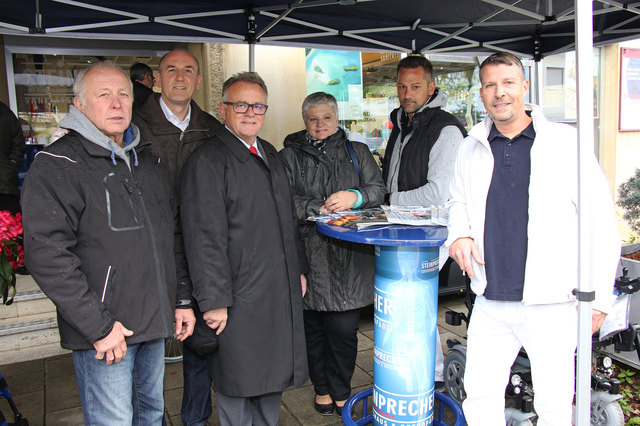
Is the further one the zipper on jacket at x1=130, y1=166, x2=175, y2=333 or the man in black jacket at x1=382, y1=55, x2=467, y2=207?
the man in black jacket at x1=382, y1=55, x2=467, y2=207

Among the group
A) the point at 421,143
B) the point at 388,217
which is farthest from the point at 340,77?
the point at 388,217

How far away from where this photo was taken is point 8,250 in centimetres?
212

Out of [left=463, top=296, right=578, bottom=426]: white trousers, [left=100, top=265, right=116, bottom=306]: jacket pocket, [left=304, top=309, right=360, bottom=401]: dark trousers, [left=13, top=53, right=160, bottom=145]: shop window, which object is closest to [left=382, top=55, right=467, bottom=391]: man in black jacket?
[left=304, top=309, right=360, bottom=401]: dark trousers

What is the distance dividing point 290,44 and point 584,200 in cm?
322

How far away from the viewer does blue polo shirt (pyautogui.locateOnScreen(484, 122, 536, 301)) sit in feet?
7.04

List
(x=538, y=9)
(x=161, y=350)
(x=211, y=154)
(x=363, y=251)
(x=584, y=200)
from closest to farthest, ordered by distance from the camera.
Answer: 1. (x=584, y=200)
2. (x=161, y=350)
3. (x=211, y=154)
4. (x=363, y=251)
5. (x=538, y=9)

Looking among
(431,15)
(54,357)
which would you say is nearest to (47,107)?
(54,357)

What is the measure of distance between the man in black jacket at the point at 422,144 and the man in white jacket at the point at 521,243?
0.60 metres

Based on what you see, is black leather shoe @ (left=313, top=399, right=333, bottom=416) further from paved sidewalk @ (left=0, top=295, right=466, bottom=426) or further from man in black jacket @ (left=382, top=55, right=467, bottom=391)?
man in black jacket @ (left=382, top=55, right=467, bottom=391)

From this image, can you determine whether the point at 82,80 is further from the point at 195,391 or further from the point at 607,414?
the point at 607,414

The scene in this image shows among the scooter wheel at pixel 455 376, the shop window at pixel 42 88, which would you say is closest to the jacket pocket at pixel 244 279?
the scooter wheel at pixel 455 376

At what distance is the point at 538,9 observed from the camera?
398 centimetres

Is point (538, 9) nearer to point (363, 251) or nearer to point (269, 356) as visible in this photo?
point (363, 251)

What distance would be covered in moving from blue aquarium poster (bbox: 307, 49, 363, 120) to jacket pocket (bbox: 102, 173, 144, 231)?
14.7 ft
